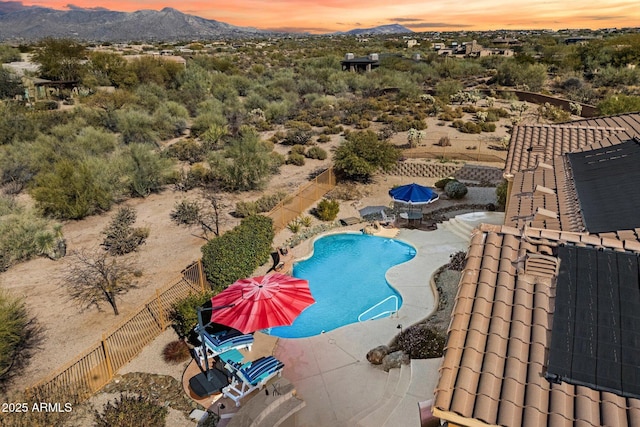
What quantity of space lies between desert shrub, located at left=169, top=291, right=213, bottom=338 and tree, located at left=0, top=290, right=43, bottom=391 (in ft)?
13.8

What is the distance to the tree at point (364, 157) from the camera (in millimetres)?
25297

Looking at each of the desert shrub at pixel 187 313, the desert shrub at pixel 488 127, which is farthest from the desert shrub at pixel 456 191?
the desert shrub at pixel 187 313

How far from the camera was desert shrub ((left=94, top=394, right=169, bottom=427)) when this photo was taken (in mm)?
9328

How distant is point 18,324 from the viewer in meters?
12.9

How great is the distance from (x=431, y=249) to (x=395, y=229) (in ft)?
8.15

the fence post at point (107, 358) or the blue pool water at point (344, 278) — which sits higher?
the fence post at point (107, 358)

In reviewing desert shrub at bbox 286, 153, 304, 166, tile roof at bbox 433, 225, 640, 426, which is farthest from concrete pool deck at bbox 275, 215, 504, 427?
desert shrub at bbox 286, 153, 304, 166

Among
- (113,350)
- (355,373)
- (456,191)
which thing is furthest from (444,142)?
(113,350)

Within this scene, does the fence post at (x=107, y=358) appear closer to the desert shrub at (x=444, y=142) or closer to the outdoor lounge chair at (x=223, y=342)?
the outdoor lounge chair at (x=223, y=342)

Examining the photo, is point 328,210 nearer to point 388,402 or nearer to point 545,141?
point 545,141

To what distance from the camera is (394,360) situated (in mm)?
11852

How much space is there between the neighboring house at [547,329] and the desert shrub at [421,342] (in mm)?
4551

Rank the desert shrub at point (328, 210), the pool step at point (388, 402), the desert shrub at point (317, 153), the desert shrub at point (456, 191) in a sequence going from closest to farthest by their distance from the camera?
the pool step at point (388, 402) → the desert shrub at point (328, 210) → the desert shrub at point (456, 191) → the desert shrub at point (317, 153)

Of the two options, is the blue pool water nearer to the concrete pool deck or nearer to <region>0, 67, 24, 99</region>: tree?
the concrete pool deck
